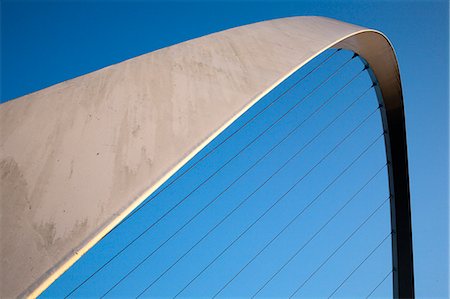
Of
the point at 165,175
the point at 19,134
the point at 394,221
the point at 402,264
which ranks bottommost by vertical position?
the point at 402,264

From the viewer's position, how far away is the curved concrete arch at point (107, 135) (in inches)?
111

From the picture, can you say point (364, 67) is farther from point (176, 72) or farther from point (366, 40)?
point (176, 72)

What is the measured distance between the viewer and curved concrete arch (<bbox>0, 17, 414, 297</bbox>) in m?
2.82

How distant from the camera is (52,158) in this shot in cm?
338

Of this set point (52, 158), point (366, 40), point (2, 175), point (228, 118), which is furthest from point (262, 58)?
point (366, 40)

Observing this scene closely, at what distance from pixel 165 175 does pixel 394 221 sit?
33.5 ft

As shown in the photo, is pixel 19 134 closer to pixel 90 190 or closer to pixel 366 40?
pixel 90 190

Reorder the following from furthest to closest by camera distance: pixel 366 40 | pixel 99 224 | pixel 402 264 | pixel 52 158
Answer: pixel 402 264
pixel 366 40
pixel 52 158
pixel 99 224

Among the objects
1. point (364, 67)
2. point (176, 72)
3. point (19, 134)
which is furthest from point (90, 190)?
point (364, 67)

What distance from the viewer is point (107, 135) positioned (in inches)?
143

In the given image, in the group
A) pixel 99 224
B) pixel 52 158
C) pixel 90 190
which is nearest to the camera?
pixel 99 224

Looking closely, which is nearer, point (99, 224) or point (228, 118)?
point (99, 224)

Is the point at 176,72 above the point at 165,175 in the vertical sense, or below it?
above

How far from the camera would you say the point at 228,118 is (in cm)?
400
